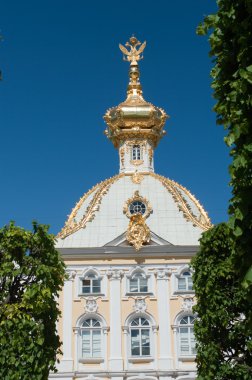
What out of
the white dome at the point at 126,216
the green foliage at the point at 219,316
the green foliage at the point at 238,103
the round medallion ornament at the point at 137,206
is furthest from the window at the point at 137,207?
the green foliage at the point at 238,103

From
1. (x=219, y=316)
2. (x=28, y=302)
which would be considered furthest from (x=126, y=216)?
(x=28, y=302)

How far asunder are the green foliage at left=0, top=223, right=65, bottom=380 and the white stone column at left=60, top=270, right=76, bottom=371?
14491mm

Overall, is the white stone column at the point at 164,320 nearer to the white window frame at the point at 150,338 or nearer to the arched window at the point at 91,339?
the white window frame at the point at 150,338

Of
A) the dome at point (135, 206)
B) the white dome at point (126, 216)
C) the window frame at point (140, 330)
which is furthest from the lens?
the white dome at point (126, 216)

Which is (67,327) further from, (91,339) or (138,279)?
(138,279)

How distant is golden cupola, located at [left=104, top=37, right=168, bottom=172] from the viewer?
47.7 m

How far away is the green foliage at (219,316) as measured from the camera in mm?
22172

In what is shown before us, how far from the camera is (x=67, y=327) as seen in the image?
37.8 metres

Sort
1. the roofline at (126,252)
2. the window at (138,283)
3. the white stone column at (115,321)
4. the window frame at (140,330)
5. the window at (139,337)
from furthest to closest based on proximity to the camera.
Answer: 1. the roofline at (126,252)
2. the window at (138,283)
3. the window at (139,337)
4. the window frame at (140,330)
5. the white stone column at (115,321)

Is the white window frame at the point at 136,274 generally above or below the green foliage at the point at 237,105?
above

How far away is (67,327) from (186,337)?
699 cm

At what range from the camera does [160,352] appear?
3741 centimetres

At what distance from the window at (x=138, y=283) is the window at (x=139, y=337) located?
1683mm

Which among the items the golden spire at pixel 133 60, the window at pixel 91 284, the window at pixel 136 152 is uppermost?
the golden spire at pixel 133 60
